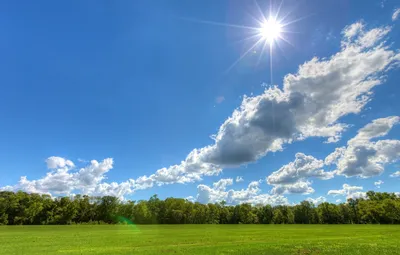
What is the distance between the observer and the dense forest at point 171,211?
130 metres

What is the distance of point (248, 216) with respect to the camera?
185 meters

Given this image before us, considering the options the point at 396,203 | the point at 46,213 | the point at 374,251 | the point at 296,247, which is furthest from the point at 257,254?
the point at 396,203

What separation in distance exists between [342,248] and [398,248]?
18.3 feet

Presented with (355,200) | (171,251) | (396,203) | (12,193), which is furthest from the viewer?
(355,200)

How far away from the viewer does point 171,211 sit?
171625mm

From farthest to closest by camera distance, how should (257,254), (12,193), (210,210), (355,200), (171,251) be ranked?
(355,200) < (210,210) < (12,193) < (171,251) < (257,254)

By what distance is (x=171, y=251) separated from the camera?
90.5ft

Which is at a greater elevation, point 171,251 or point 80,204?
point 80,204

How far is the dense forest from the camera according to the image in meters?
130

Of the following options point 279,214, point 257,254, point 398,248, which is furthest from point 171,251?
point 279,214

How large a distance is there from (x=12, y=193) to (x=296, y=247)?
491 feet

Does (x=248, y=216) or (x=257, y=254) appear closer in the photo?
(x=257, y=254)

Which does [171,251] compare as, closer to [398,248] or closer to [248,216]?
[398,248]

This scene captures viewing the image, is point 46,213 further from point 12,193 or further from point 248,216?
point 248,216
